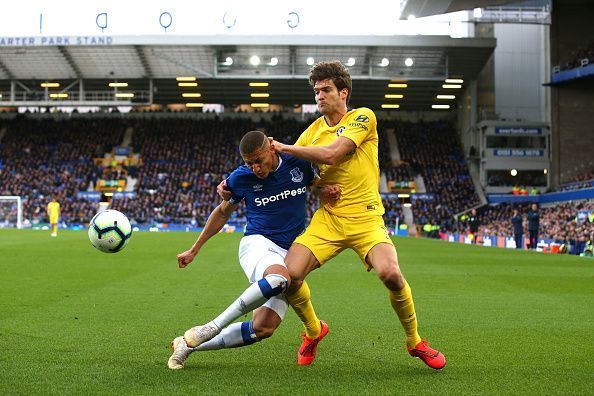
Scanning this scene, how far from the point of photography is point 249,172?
6.55 m

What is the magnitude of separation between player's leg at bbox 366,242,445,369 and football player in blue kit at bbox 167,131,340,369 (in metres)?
0.64

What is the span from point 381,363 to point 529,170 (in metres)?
54.0

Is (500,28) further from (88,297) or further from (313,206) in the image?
(88,297)

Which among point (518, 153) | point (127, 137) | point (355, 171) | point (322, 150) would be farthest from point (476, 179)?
point (322, 150)

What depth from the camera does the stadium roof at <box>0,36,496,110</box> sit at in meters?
50.9

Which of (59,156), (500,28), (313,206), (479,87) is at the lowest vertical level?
(313,206)

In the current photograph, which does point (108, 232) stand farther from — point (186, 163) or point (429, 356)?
point (186, 163)

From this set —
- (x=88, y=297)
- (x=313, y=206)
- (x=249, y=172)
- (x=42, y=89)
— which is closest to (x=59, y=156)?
(x=42, y=89)

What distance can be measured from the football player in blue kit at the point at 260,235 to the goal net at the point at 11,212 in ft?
158

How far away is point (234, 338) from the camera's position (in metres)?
6.30

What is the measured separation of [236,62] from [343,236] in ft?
157

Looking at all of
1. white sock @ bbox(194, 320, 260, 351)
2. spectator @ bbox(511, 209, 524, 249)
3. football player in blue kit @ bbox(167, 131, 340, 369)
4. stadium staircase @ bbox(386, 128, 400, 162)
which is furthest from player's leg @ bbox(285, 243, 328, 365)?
stadium staircase @ bbox(386, 128, 400, 162)

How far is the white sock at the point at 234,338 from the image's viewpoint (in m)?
6.29

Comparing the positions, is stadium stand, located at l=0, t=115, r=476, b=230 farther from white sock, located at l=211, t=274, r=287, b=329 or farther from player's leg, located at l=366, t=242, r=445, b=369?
white sock, located at l=211, t=274, r=287, b=329
